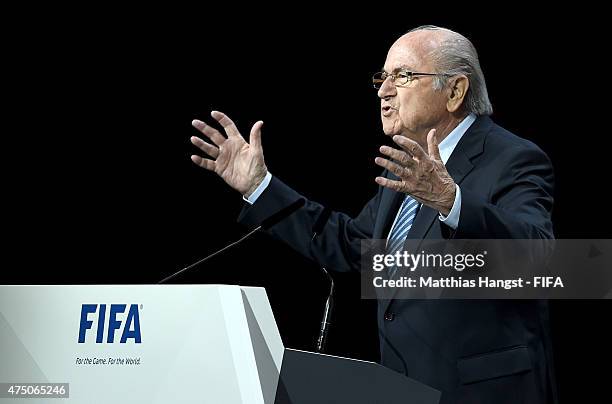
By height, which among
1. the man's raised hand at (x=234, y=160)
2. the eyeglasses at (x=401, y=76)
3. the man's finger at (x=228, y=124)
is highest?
the eyeglasses at (x=401, y=76)

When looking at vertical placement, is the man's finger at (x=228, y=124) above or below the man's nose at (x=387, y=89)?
below

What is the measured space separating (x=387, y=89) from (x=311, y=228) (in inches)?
19.4

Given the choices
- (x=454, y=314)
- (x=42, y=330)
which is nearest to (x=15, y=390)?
(x=42, y=330)

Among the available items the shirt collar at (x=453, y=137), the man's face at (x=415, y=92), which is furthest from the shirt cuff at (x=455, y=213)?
the man's face at (x=415, y=92)

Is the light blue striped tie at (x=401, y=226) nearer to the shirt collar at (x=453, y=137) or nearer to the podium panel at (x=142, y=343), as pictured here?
the shirt collar at (x=453, y=137)

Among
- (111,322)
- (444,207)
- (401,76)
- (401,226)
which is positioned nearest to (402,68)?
(401,76)

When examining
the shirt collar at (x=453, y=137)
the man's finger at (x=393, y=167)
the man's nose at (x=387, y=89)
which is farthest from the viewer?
the man's nose at (x=387, y=89)

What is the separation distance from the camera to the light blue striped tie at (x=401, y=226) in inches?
93.7

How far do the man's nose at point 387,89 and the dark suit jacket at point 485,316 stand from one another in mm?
292

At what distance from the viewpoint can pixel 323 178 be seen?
326 cm

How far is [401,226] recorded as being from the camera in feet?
7.97

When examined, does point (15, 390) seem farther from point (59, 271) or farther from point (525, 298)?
point (59, 271)

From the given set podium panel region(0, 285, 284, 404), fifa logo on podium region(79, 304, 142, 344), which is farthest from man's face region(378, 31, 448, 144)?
fifa logo on podium region(79, 304, 142, 344)

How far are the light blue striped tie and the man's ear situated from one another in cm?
32
